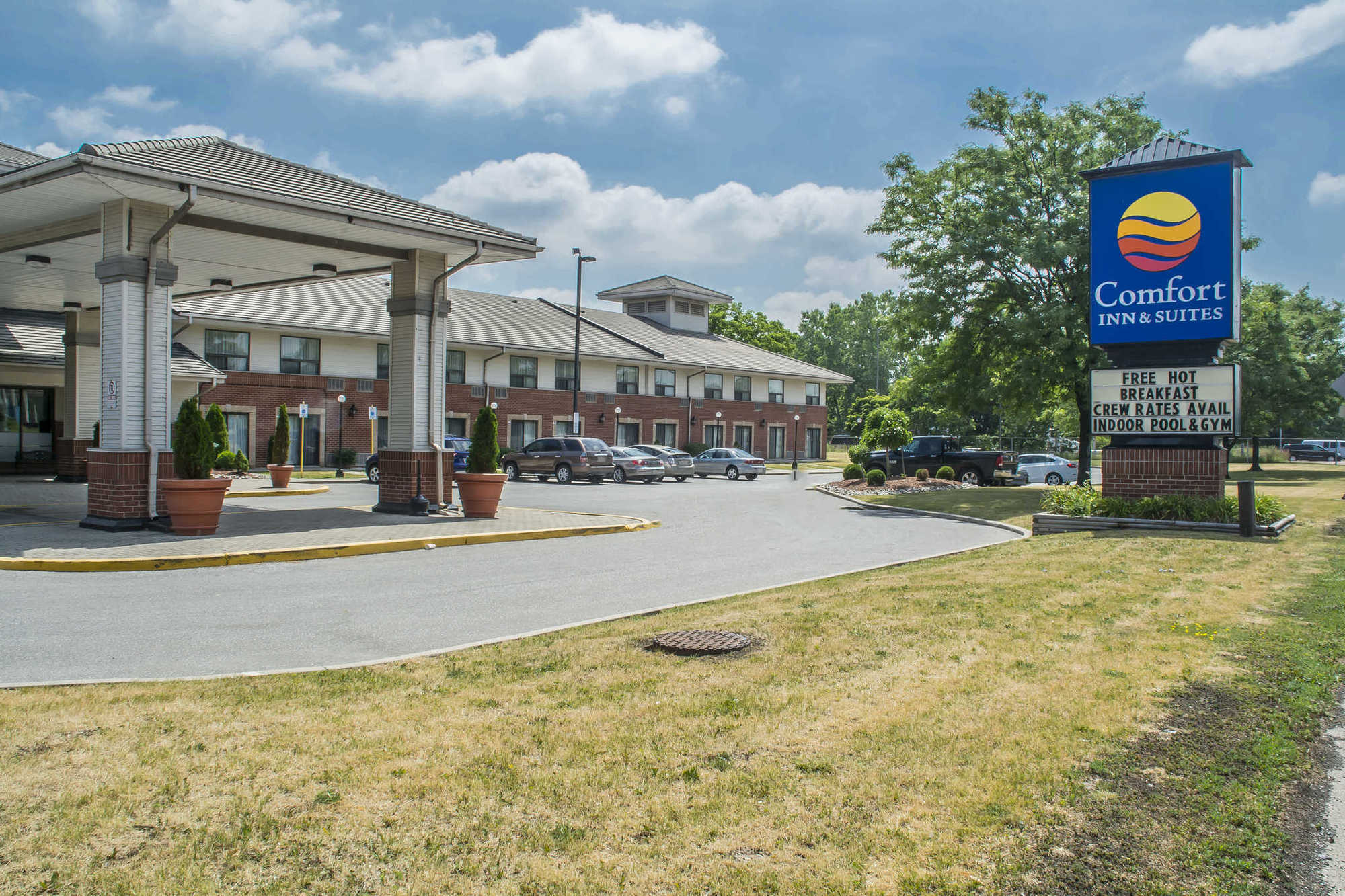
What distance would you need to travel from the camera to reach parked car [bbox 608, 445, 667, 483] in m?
34.6

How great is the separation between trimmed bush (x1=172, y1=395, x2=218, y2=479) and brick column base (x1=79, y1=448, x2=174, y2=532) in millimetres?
518

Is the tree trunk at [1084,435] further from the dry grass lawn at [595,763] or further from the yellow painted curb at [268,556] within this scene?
the dry grass lawn at [595,763]

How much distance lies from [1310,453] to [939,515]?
6301cm

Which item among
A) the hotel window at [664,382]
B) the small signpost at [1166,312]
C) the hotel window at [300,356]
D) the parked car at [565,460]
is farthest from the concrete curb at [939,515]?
the hotel window at [664,382]

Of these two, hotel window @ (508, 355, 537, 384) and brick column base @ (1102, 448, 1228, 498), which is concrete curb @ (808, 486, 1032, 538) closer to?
brick column base @ (1102, 448, 1228, 498)

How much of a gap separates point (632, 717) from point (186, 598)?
19.1ft

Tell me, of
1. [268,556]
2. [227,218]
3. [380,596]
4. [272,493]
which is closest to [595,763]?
[380,596]

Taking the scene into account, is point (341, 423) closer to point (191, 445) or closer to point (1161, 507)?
point (191, 445)

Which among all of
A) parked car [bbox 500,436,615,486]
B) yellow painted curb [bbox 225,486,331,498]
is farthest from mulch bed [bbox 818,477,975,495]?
yellow painted curb [bbox 225,486,331,498]

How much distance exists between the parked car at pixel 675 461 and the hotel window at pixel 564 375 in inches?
407

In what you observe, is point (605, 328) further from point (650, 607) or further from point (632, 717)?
point (632, 717)

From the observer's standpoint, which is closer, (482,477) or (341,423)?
(482,477)

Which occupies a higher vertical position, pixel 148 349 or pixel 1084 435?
pixel 148 349

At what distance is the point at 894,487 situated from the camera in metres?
30.1
